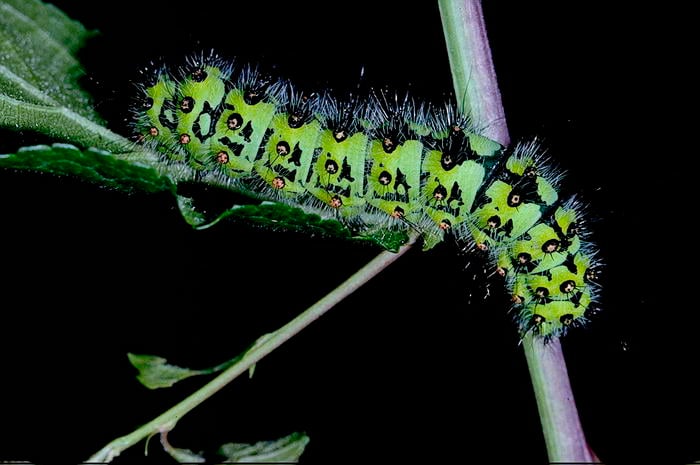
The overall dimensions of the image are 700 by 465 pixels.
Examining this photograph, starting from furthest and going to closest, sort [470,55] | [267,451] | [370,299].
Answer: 1. [370,299]
2. [267,451]
3. [470,55]

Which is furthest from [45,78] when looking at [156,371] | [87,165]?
[156,371]

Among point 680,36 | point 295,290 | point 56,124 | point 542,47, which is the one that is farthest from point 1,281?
point 680,36

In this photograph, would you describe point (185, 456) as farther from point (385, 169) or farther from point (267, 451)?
point (385, 169)

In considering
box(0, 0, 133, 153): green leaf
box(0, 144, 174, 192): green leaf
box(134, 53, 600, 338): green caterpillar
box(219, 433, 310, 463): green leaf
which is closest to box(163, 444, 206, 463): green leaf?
box(219, 433, 310, 463): green leaf

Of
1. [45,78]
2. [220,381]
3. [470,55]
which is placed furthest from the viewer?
[45,78]

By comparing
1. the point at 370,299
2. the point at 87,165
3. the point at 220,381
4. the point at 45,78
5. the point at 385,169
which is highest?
the point at 370,299

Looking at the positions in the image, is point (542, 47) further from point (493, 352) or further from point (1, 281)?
point (1, 281)
